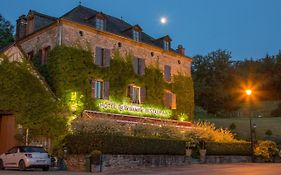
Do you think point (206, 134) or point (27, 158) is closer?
point (27, 158)

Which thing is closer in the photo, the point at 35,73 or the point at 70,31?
the point at 35,73

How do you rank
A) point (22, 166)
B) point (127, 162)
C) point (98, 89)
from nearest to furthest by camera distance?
point (22, 166) → point (127, 162) → point (98, 89)

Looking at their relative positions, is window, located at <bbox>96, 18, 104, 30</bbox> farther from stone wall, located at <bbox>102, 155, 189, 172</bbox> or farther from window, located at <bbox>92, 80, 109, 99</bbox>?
stone wall, located at <bbox>102, 155, 189, 172</bbox>

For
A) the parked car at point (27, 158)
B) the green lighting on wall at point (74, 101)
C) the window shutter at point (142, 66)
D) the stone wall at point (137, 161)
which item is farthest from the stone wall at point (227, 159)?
the parked car at point (27, 158)

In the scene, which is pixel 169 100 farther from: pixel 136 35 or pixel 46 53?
pixel 46 53

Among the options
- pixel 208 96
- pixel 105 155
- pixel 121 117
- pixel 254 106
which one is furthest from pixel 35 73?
pixel 254 106

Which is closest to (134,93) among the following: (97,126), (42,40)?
(42,40)

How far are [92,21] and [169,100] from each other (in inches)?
424

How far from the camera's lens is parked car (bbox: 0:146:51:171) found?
778 inches

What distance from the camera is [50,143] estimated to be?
25938 mm

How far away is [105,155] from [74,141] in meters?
2.02

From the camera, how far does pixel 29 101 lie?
1021 inches

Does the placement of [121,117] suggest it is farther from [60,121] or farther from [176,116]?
[176,116]

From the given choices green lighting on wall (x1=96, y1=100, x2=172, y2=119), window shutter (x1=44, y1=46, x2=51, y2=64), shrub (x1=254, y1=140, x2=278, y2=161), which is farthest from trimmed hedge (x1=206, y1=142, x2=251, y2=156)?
window shutter (x1=44, y1=46, x2=51, y2=64)
